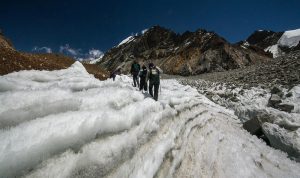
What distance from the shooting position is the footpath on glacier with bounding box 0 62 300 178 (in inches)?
119

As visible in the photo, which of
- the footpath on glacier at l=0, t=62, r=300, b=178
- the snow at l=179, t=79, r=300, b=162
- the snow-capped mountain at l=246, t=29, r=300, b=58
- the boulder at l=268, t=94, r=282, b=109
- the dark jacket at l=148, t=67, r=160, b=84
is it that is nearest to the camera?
the footpath on glacier at l=0, t=62, r=300, b=178

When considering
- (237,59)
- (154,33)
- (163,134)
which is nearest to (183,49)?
(237,59)

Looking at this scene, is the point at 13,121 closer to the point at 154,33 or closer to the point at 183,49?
the point at 183,49

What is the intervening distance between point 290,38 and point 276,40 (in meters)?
11.0

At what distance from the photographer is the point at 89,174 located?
327cm

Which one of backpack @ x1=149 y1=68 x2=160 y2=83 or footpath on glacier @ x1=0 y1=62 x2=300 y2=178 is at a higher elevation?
backpack @ x1=149 y1=68 x2=160 y2=83

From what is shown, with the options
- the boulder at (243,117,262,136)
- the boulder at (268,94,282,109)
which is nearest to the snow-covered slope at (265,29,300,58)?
the boulder at (268,94,282,109)

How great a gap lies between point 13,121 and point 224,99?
14.0 metres

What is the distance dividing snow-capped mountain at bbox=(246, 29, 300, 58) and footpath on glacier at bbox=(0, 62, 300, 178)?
96.9 meters

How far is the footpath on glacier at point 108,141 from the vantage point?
9.88ft

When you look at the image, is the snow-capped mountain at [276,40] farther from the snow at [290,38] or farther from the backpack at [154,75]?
the backpack at [154,75]

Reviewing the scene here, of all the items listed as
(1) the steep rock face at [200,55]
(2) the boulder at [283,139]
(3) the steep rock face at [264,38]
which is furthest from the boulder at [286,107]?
(3) the steep rock face at [264,38]

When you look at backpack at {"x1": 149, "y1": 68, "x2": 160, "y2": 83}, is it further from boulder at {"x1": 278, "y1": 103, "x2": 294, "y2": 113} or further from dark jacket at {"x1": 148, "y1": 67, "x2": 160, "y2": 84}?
boulder at {"x1": 278, "y1": 103, "x2": 294, "y2": 113}

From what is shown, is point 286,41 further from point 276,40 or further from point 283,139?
point 283,139
